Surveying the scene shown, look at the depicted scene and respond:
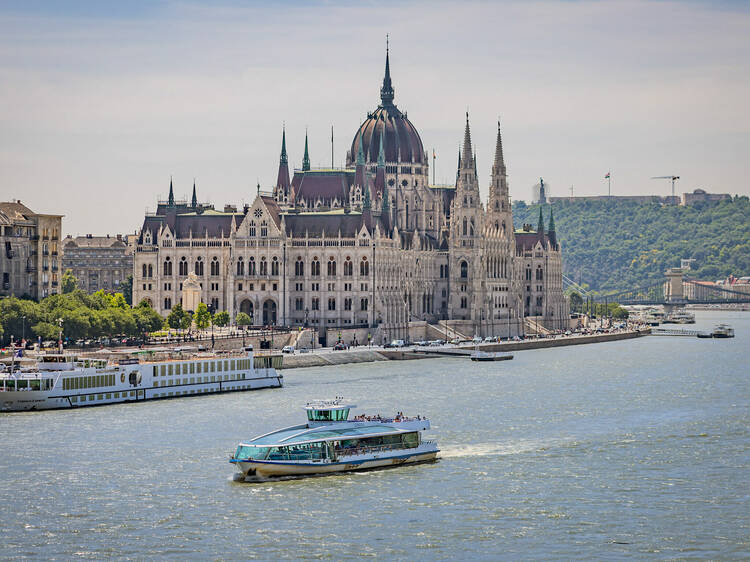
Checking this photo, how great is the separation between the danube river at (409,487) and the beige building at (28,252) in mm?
45818

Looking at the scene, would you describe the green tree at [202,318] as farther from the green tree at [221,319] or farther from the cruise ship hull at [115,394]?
the cruise ship hull at [115,394]

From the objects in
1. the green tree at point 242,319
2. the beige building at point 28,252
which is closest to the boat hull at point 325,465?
the beige building at point 28,252

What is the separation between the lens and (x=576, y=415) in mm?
101375

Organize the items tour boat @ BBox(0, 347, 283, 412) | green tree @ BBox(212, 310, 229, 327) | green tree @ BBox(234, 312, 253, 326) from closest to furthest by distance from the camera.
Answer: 1. tour boat @ BBox(0, 347, 283, 412)
2. green tree @ BBox(212, 310, 229, 327)
3. green tree @ BBox(234, 312, 253, 326)

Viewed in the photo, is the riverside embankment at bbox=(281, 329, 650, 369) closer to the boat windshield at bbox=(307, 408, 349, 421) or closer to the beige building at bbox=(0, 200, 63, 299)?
the beige building at bbox=(0, 200, 63, 299)

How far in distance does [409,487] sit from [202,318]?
91.7 m

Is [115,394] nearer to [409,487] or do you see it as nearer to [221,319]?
[409,487]

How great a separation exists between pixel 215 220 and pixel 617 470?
11431 cm

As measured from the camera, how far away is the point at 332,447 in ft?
250

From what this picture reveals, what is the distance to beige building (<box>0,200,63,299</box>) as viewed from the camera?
149 metres

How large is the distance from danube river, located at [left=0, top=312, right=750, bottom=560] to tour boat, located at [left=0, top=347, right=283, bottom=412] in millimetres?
1846

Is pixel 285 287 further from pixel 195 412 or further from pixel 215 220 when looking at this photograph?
pixel 195 412

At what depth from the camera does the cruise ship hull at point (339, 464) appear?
73500mm

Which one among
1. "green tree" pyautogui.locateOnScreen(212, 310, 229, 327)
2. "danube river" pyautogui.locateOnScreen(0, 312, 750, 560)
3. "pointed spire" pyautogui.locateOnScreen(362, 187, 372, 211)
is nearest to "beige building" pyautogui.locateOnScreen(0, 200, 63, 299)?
"green tree" pyautogui.locateOnScreen(212, 310, 229, 327)
